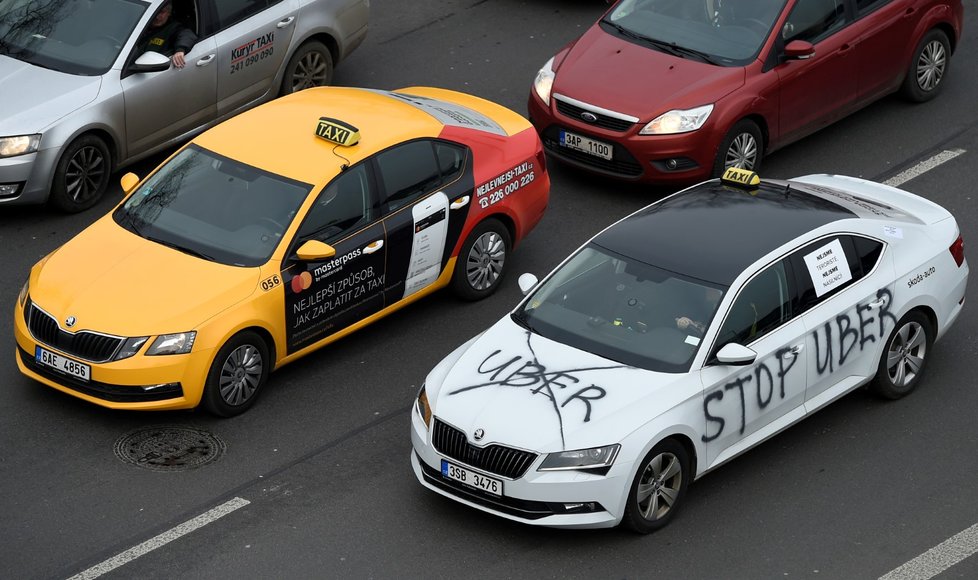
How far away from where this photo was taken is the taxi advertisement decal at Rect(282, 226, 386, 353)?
38.0 feet

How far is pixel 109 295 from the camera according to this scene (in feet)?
36.8

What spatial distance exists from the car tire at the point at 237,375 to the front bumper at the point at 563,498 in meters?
2.22

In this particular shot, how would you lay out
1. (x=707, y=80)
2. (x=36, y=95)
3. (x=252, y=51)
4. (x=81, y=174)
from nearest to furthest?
(x=36, y=95)
(x=81, y=174)
(x=707, y=80)
(x=252, y=51)

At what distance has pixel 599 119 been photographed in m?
14.4

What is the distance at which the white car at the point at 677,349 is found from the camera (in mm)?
9750

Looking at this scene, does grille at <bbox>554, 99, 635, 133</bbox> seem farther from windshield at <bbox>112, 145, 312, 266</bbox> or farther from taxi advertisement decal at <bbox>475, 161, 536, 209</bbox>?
windshield at <bbox>112, 145, 312, 266</bbox>

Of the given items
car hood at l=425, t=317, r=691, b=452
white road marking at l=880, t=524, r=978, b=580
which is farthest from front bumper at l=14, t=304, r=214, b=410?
white road marking at l=880, t=524, r=978, b=580

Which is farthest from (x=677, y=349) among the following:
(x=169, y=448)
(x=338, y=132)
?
(x=169, y=448)

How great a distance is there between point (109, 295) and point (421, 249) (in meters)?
2.46

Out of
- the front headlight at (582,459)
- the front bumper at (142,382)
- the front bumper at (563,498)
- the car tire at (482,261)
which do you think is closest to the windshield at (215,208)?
the front bumper at (142,382)

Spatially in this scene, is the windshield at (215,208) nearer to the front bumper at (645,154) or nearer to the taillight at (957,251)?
the front bumper at (645,154)

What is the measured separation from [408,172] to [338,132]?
25.6 inches

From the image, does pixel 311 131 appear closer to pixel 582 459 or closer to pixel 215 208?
pixel 215 208

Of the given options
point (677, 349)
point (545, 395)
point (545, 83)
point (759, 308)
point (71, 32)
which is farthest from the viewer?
point (545, 83)
